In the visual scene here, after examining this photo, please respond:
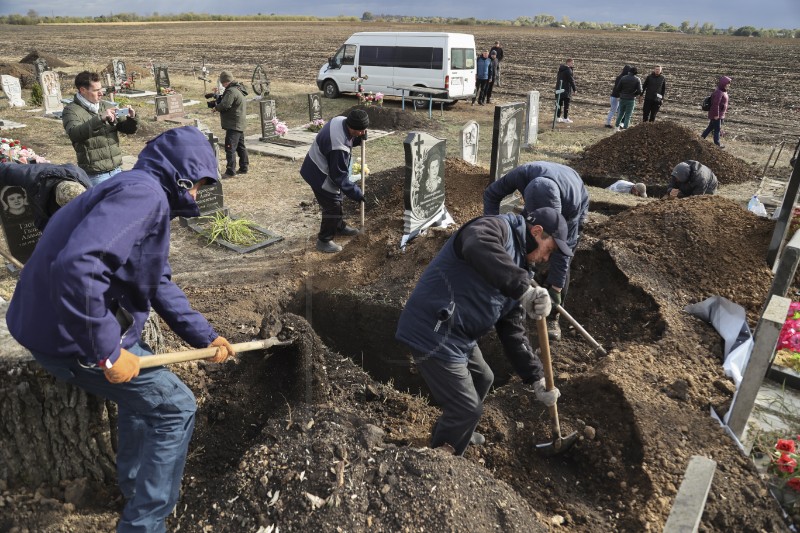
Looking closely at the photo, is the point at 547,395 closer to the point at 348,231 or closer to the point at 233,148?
the point at 348,231

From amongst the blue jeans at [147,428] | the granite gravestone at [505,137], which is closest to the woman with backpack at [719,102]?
the granite gravestone at [505,137]

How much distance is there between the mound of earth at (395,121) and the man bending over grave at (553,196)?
953cm

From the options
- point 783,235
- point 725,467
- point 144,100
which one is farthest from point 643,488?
point 144,100

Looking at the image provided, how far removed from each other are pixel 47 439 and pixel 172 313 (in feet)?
2.96

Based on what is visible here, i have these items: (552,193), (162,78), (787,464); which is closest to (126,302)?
(552,193)

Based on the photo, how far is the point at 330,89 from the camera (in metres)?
18.7

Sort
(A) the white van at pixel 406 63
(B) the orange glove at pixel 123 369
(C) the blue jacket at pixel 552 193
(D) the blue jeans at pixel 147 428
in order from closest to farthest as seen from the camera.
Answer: (B) the orange glove at pixel 123 369 → (D) the blue jeans at pixel 147 428 → (C) the blue jacket at pixel 552 193 → (A) the white van at pixel 406 63

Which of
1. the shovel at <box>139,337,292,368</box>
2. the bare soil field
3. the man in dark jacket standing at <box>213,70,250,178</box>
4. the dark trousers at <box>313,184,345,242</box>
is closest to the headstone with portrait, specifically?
the bare soil field

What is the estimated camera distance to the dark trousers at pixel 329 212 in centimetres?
679

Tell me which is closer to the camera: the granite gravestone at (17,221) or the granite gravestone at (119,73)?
the granite gravestone at (17,221)

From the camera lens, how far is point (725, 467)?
3285 mm

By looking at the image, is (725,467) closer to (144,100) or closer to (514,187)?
(514,187)

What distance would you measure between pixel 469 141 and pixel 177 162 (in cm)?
757

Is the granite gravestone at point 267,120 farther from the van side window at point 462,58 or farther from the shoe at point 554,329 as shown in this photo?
the shoe at point 554,329
